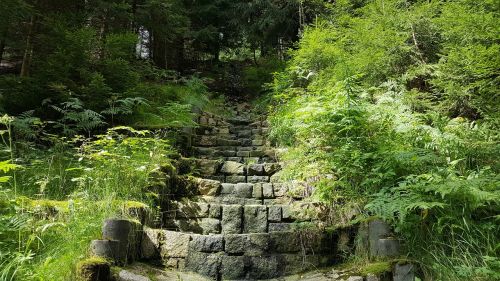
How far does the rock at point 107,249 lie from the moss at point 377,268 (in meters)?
2.32

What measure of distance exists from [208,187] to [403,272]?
305cm

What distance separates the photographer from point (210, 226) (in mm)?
4812

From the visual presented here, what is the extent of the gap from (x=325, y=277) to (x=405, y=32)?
17.0ft

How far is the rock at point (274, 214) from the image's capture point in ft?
16.0

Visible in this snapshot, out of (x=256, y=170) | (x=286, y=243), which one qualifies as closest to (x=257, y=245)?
(x=286, y=243)

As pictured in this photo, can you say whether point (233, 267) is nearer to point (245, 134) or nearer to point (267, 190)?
point (267, 190)

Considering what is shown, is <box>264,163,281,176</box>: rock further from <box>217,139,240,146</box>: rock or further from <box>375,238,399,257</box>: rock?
<box>375,238,399,257</box>: rock

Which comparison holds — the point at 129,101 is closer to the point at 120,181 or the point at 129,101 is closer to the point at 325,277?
the point at 120,181

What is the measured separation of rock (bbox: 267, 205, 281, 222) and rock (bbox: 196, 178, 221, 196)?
97 centimetres

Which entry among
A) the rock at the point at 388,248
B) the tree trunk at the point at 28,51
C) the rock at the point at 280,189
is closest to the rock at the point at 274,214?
the rock at the point at 280,189

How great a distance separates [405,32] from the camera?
22.9ft

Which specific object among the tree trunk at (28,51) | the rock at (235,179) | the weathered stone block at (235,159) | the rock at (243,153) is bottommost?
the rock at (235,179)

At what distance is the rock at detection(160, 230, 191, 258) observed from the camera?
165 inches

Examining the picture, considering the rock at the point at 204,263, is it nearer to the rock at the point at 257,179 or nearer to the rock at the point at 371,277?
the rock at the point at 371,277
